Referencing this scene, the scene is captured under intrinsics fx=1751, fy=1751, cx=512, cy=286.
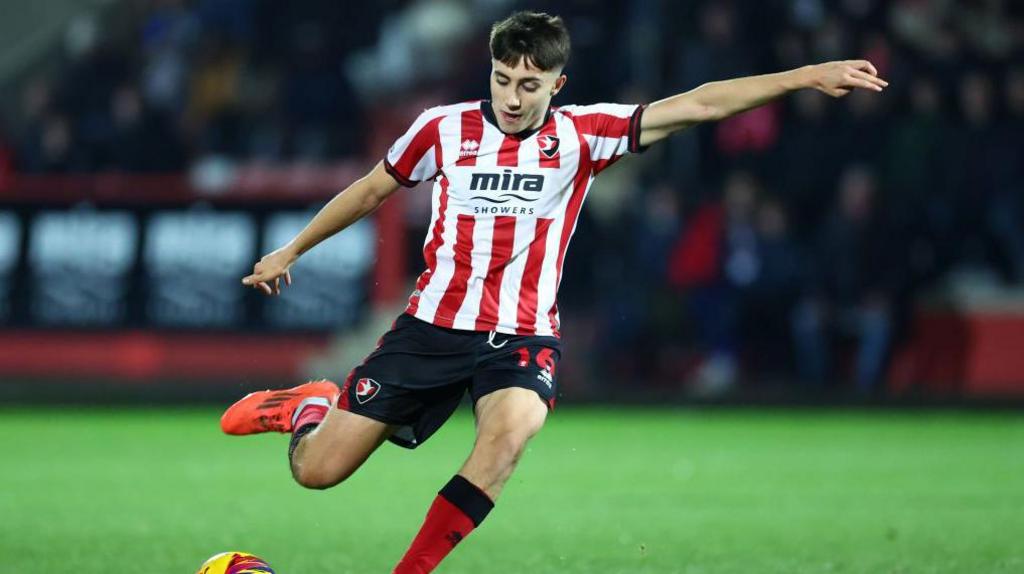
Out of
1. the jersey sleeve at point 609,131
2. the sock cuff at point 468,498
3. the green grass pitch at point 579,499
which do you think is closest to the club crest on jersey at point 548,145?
the jersey sleeve at point 609,131

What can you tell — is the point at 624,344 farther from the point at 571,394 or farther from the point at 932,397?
the point at 932,397

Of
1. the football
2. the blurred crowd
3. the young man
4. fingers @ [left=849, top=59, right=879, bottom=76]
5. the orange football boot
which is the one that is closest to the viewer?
the football

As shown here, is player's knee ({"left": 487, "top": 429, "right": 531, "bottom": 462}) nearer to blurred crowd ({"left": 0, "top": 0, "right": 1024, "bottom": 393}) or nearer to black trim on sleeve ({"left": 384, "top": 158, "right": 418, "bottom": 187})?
black trim on sleeve ({"left": 384, "top": 158, "right": 418, "bottom": 187})

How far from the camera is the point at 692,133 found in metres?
16.7

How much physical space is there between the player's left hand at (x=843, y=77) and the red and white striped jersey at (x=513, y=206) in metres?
0.69

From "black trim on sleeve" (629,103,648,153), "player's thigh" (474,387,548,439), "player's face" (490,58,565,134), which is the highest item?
"player's face" (490,58,565,134)

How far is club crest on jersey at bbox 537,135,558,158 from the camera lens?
6.29 metres

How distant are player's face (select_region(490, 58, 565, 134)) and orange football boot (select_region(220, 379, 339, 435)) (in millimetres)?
1486

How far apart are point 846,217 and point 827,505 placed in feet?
22.3

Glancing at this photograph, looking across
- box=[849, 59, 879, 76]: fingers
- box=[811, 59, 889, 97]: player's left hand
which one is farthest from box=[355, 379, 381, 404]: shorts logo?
box=[849, 59, 879, 76]: fingers

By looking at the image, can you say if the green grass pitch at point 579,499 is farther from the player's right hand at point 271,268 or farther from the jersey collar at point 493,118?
the jersey collar at point 493,118

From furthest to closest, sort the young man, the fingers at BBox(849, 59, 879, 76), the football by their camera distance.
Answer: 1. the young man
2. the fingers at BBox(849, 59, 879, 76)
3. the football

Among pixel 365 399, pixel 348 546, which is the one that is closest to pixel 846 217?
pixel 348 546

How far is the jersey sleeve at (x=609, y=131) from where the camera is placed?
20.7ft
